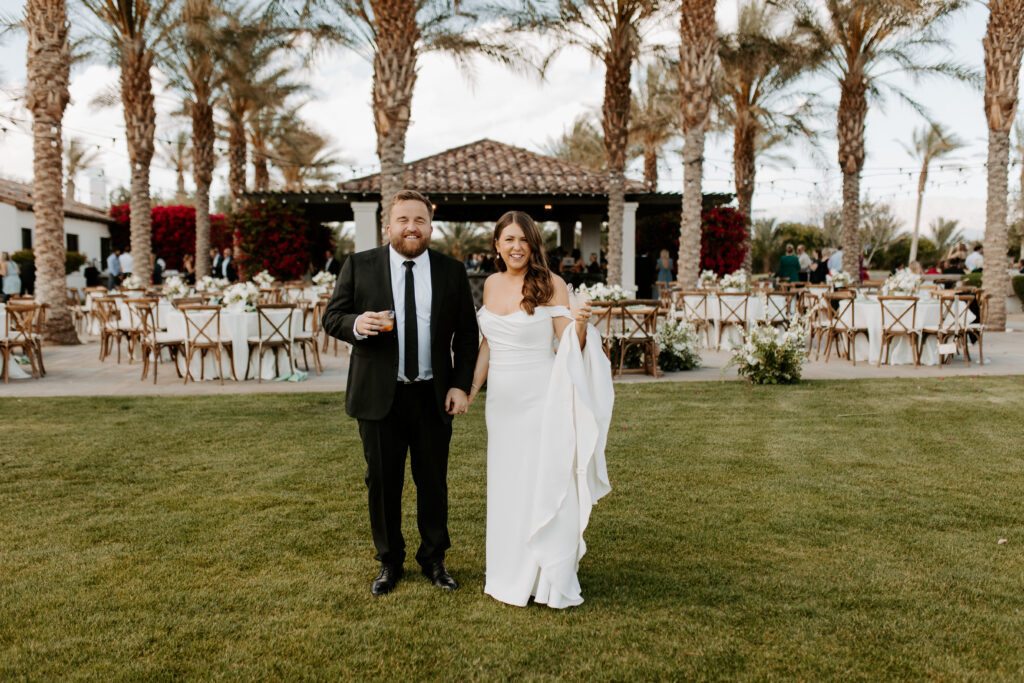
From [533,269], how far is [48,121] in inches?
550

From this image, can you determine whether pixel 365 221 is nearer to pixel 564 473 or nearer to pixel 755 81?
pixel 755 81

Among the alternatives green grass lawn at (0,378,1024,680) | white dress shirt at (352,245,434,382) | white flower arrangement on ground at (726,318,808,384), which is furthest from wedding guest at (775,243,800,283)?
white dress shirt at (352,245,434,382)

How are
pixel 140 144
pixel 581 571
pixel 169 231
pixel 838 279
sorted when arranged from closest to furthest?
1. pixel 581 571
2. pixel 838 279
3. pixel 140 144
4. pixel 169 231

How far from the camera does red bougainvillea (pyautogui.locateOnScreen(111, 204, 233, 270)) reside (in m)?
37.6

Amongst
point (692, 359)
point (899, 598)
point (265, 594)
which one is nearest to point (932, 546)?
point (899, 598)

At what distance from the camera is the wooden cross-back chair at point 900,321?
1169 cm

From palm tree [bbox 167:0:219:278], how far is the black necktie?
60.6ft

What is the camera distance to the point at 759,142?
107 ft

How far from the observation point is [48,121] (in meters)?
→ 14.4

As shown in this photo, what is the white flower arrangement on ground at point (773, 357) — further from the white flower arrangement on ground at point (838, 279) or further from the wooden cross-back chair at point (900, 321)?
the white flower arrangement on ground at point (838, 279)

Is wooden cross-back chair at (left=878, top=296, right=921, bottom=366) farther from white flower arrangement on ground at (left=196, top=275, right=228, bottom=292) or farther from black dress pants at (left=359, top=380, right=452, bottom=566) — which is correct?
white flower arrangement on ground at (left=196, top=275, right=228, bottom=292)

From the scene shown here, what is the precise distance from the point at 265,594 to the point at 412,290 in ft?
5.03

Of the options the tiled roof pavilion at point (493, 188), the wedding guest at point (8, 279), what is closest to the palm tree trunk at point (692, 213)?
the tiled roof pavilion at point (493, 188)

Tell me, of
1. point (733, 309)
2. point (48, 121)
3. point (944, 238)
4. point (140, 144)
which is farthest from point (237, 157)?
point (944, 238)
